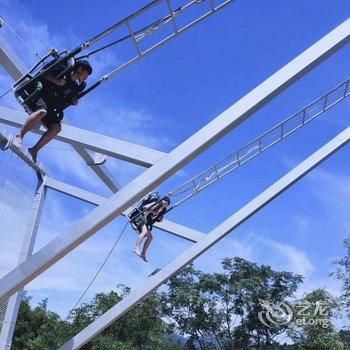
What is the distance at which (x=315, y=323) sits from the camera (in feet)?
37.3

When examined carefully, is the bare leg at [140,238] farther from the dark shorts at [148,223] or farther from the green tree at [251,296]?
the green tree at [251,296]

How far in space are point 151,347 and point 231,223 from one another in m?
4.90

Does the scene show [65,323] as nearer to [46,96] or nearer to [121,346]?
[121,346]

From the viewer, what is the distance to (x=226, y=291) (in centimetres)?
1208

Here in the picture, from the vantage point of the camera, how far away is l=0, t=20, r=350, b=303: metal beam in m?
3.29

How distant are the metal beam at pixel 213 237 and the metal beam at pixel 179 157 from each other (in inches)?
102

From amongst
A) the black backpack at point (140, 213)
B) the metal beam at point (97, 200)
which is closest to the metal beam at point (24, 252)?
the metal beam at point (97, 200)

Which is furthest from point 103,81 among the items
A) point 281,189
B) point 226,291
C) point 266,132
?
point 226,291

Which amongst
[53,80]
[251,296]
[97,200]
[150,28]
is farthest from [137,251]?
[251,296]

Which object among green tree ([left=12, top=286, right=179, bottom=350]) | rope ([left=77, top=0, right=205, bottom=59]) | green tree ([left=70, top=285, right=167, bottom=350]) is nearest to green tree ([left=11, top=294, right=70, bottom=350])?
green tree ([left=12, top=286, right=179, bottom=350])

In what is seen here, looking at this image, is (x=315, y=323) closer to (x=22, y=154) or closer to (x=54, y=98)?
(x=22, y=154)

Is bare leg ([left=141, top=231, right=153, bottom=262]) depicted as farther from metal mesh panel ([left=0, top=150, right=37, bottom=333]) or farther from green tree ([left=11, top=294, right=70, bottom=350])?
green tree ([left=11, top=294, right=70, bottom=350])

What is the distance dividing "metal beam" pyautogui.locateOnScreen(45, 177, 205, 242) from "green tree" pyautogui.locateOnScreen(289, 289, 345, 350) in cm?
598

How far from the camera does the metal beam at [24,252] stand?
6.15 meters
